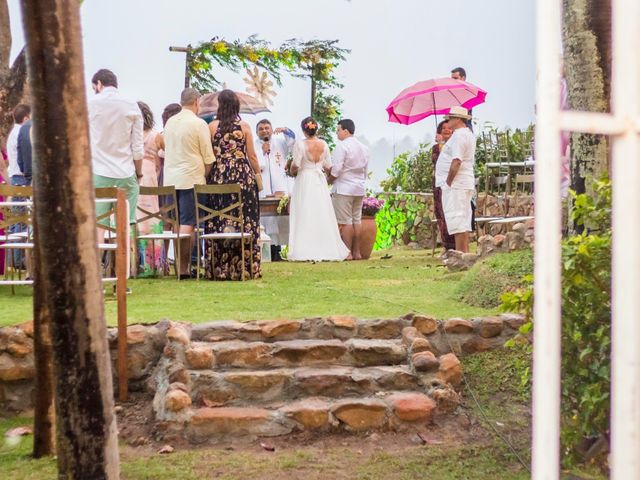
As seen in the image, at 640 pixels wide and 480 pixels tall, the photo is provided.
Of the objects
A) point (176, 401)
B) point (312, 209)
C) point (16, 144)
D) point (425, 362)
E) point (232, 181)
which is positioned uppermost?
point (16, 144)

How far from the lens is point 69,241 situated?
10.8 feet

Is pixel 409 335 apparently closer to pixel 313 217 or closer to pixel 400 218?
pixel 313 217

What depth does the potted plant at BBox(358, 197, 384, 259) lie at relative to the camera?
12.9 m

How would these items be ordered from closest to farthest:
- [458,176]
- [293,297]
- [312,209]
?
[293,297]
[458,176]
[312,209]

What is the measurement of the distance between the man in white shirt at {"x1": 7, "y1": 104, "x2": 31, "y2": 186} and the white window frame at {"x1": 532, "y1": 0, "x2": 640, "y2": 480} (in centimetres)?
803

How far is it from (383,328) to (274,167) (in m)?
6.97

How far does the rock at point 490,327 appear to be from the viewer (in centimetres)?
619

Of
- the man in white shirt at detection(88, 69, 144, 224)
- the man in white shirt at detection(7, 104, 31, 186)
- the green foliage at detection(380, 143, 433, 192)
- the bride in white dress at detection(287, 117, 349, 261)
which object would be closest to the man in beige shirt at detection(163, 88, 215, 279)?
the man in white shirt at detection(88, 69, 144, 224)

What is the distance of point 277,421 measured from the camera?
17.5ft

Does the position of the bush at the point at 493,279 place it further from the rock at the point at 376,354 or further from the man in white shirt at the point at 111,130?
the man in white shirt at the point at 111,130

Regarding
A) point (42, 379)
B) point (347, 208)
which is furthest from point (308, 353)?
point (347, 208)

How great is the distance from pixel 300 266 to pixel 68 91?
8.11 meters

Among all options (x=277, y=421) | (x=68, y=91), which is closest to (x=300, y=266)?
(x=277, y=421)

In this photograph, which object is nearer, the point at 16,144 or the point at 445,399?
the point at 445,399
